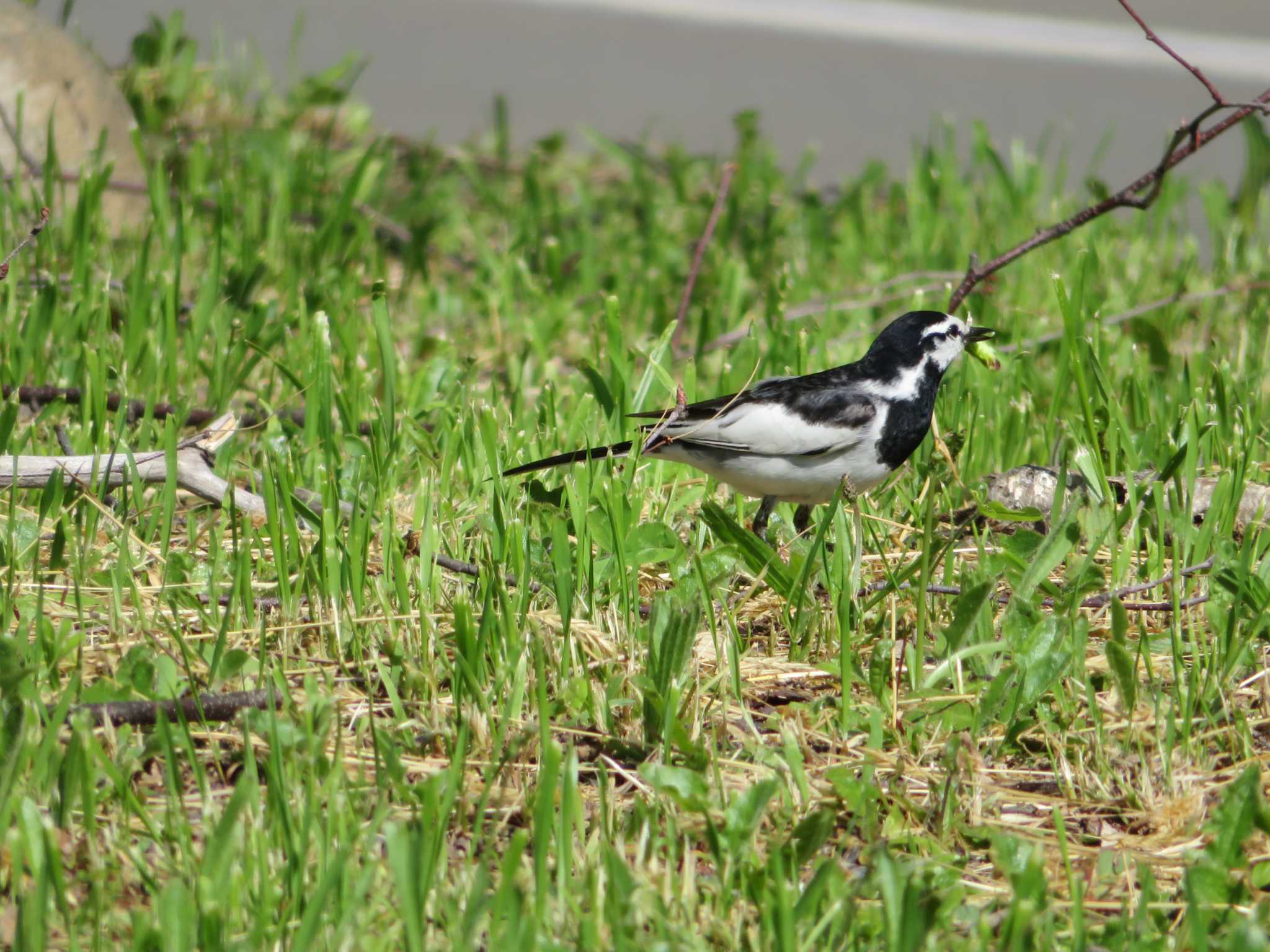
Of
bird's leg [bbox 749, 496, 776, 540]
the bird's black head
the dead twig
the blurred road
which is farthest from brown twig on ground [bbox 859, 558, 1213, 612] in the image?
the blurred road

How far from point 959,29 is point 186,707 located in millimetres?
6151

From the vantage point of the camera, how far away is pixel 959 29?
7.77 m

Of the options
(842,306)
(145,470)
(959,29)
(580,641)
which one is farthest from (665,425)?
(959,29)

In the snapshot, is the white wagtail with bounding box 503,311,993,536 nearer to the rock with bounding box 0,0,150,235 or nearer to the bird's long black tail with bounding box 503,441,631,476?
the bird's long black tail with bounding box 503,441,631,476

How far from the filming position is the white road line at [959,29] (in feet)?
24.6

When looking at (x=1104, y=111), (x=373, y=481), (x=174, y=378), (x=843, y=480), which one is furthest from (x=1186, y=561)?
(x=1104, y=111)

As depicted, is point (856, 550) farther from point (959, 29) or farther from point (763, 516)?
point (959, 29)

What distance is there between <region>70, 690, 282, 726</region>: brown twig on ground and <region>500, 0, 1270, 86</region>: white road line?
5.66m

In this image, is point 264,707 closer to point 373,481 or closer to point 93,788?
point 93,788

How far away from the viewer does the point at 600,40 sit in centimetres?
785

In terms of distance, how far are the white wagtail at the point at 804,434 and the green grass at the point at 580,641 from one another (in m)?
0.16

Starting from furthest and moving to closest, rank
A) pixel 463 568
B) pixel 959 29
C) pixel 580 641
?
pixel 959 29 → pixel 463 568 → pixel 580 641

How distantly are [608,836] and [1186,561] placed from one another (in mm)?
1835

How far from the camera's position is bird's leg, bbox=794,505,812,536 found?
444cm
